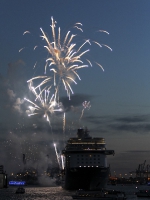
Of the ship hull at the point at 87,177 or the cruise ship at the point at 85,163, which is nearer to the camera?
the ship hull at the point at 87,177

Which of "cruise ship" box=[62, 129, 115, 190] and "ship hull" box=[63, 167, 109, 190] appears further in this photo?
"cruise ship" box=[62, 129, 115, 190]

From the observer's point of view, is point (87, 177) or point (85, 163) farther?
point (85, 163)

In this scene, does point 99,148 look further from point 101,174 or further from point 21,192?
point 21,192

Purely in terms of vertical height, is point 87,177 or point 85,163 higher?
point 85,163

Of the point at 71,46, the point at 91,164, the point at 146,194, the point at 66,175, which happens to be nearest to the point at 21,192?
the point at 66,175
